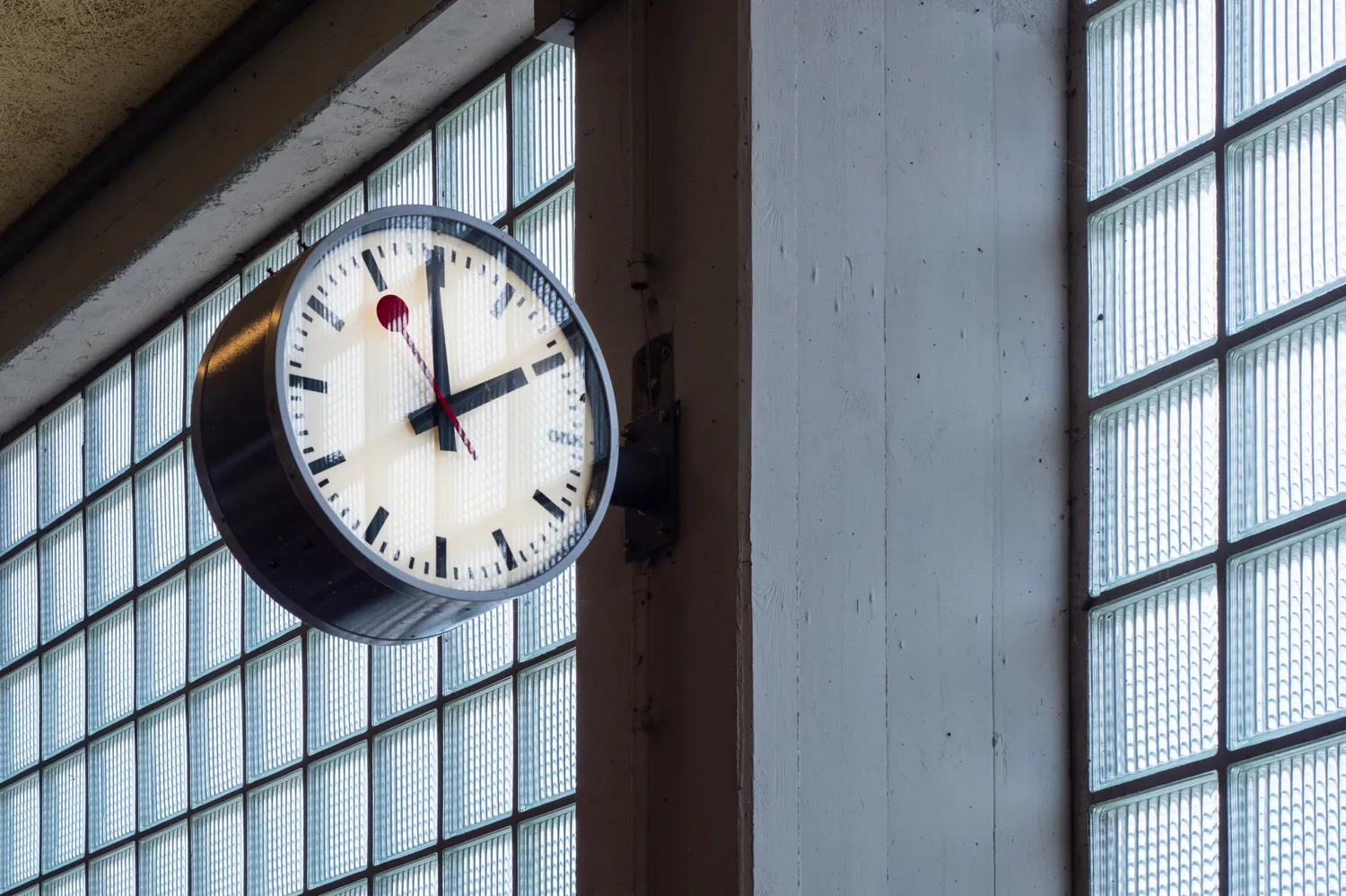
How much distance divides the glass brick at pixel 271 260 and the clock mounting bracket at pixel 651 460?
210 cm

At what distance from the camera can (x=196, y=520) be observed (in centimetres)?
475

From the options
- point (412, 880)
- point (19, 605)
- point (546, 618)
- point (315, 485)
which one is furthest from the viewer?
point (19, 605)

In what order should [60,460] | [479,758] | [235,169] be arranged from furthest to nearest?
[60,460], [235,169], [479,758]

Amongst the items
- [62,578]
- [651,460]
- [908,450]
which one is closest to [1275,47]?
[908,450]

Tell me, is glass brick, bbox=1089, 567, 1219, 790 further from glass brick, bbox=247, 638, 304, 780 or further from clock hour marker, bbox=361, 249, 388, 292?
glass brick, bbox=247, 638, 304, 780

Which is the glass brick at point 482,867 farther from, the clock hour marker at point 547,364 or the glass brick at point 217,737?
the clock hour marker at point 547,364

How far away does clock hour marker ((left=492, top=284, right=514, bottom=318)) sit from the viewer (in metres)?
2.27

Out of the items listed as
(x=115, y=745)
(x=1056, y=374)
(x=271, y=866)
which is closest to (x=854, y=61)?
(x=1056, y=374)

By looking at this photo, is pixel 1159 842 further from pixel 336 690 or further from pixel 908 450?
pixel 336 690

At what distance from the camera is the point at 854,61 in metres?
2.69

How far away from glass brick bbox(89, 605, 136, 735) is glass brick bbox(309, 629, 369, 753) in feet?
3.28

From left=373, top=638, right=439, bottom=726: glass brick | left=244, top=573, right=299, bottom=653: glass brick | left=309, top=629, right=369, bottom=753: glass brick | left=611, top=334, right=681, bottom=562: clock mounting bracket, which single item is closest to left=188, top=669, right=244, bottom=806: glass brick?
left=244, top=573, right=299, bottom=653: glass brick

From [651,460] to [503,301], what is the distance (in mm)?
399

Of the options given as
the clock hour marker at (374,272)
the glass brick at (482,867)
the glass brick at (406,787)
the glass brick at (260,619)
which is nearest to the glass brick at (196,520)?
the glass brick at (260,619)
